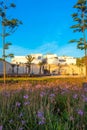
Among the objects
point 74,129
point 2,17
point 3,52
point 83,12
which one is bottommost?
point 74,129

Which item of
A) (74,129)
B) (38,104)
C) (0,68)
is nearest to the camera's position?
(74,129)

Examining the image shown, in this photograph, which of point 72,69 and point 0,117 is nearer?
point 0,117

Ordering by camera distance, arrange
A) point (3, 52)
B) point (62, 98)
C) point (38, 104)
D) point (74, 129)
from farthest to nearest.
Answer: point (3, 52), point (62, 98), point (38, 104), point (74, 129)

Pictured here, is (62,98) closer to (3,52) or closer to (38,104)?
(38,104)

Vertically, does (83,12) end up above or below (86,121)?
above

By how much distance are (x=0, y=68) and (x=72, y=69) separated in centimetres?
3002

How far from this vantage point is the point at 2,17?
21.3 m

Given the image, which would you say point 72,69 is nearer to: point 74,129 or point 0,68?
point 0,68

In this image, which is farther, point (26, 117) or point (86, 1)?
point (86, 1)

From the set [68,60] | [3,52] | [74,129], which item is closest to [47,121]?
[74,129]

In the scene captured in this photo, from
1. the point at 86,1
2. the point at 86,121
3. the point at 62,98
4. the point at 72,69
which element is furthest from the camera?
the point at 72,69

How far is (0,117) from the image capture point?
331cm

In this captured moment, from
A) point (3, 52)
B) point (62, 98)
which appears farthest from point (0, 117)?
point (3, 52)

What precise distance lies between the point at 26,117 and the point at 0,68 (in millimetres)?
56807
